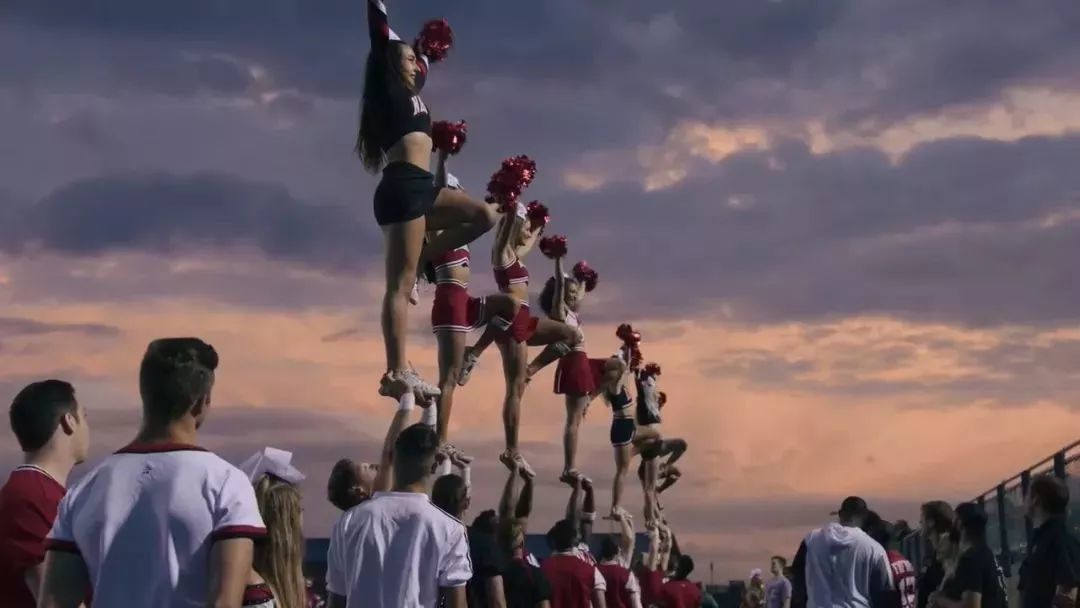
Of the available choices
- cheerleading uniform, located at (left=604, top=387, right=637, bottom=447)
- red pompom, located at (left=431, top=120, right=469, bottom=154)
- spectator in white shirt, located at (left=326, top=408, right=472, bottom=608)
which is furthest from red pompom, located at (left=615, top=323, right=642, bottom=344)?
spectator in white shirt, located at (left=326, top=408, right=472, bottom=608)

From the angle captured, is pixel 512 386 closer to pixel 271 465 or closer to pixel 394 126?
pixel 394 126

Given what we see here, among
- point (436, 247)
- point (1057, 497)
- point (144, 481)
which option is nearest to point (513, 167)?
point (436, 247)

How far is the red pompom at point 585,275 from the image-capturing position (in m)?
16.9

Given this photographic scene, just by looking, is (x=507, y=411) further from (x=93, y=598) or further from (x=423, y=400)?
(x=93, y=598)

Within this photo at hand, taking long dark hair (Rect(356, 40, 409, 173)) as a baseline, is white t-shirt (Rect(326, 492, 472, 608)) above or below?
below

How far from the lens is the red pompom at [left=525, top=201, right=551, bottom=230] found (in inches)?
560

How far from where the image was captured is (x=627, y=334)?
63.2 feet

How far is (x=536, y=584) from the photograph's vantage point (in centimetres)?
940

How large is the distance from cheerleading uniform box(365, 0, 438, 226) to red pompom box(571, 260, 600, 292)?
7465mm

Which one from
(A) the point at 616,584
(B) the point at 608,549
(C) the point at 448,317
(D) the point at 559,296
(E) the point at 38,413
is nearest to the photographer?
(E) the point at 38,413

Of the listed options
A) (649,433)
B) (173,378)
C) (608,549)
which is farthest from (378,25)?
(649,433)

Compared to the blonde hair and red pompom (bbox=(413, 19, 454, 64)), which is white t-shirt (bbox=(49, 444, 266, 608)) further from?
red pompom (bbox=(413, 19, 454, 64))

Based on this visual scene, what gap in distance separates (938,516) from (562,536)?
3052mm

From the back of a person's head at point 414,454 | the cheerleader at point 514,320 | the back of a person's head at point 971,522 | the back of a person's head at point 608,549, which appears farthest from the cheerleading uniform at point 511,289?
the back of a person's head at point 414,454
